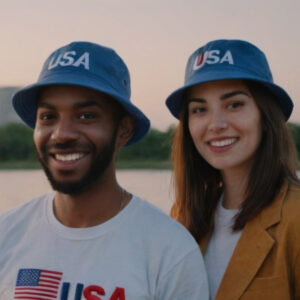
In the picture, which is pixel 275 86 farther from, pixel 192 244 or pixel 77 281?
pixel 77 281

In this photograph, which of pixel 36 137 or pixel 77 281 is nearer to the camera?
pixel 77 281

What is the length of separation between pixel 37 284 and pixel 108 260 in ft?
0.97

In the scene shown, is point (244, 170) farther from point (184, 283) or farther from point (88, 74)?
point (88, 74)

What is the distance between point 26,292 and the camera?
2.01 m

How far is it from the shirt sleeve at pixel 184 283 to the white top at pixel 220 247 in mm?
345

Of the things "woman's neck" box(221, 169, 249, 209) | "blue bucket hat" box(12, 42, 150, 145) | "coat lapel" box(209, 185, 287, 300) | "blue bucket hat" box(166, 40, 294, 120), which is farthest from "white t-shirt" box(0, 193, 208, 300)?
"blue bucket hat" box(166, 40, 294, 120)

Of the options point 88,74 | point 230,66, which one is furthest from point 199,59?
point 88,74

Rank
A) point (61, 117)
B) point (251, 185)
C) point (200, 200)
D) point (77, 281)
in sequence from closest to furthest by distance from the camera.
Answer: point (77, 281) → point (61, 117) → point (251, 185) → point (200, 200)

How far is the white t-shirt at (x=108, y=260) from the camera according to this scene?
1946 millimetres

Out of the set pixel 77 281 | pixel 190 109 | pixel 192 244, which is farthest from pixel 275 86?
pixel 77 281

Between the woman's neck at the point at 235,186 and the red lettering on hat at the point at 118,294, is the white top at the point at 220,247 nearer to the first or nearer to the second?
the woman's neck at the point at 235,186

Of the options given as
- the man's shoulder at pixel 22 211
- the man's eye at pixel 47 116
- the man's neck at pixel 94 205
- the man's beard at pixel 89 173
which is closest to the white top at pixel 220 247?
the man's neck at pixel 94 205

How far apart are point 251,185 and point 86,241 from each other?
874 millimetres

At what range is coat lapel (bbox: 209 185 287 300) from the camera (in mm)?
2203
